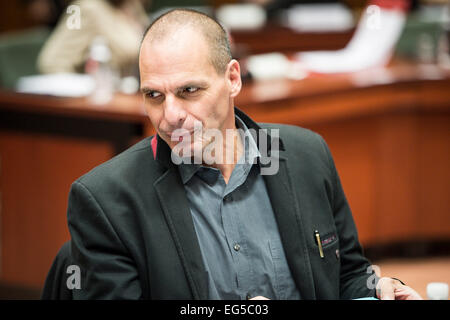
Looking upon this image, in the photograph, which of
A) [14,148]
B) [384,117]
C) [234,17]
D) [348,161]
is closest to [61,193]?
[14,148]

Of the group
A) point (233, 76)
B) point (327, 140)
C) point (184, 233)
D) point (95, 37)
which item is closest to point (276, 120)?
point (327, 140)

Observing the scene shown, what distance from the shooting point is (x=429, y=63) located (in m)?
4.56

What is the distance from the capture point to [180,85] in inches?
57.8

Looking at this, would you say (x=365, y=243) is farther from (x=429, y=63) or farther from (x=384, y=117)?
(x=429, y=63)

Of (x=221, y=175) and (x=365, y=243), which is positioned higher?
(x=221, y=175)

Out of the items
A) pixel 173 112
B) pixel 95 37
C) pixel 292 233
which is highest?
pixel 95 37

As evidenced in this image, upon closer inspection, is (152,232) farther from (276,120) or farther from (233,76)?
(276,120)

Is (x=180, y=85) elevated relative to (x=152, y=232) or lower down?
elevated

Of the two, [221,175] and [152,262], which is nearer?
[152,262]

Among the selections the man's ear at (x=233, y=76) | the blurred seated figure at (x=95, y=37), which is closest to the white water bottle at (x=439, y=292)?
the man's ear at (x=233, y=76)

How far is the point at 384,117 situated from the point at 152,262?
9.52ft

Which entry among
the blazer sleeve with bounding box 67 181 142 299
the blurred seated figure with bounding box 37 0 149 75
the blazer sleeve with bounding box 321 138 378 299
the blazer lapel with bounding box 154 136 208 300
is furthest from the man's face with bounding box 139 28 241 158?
the blurred seated figure with bounding box 37 0 149 75

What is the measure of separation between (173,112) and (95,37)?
2.82 m

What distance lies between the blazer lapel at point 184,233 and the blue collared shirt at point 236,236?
0.04 metres
